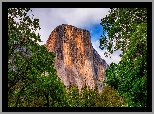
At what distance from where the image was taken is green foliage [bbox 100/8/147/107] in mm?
7051

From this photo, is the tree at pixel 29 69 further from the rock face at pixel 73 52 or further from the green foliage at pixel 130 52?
the rock face at pixel 73 52

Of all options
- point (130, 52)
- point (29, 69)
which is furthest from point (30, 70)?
point (130, 52)

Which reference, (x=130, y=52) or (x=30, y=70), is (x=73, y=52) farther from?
(x=130, y=52)

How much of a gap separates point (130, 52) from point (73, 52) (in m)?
62.3

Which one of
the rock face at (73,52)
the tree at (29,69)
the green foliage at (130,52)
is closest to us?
the green foliage at (130,52)

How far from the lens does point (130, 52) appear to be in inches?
296

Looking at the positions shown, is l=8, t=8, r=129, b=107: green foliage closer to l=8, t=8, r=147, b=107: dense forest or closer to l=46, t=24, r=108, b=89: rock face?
l=8, t=8, r=147, b=107: dense forest

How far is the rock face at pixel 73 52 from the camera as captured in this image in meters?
67.0

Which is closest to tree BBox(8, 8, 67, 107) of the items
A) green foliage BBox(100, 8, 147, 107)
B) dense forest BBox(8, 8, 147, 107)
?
dense forest BBox(8, 8, 147, 107)

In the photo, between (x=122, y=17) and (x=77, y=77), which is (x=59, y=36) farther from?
(x=122, y=17)

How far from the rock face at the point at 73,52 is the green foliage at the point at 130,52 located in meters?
54.8

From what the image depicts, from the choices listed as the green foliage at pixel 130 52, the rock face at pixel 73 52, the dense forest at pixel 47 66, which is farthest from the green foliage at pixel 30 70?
the rock face at pixel 73 52

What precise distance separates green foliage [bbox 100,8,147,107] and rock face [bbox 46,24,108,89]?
180ft
